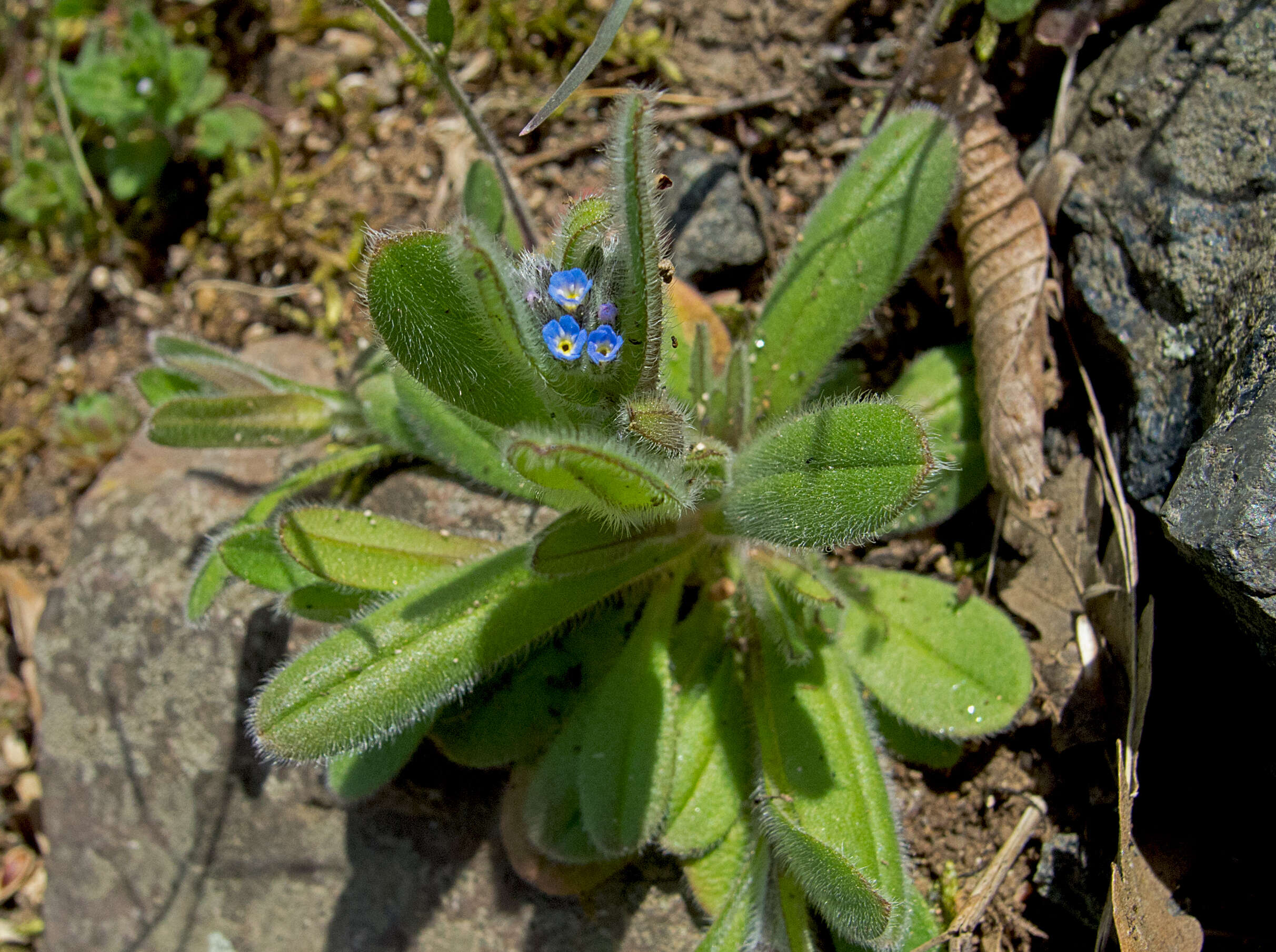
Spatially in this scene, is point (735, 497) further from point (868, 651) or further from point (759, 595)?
point (868, 651)

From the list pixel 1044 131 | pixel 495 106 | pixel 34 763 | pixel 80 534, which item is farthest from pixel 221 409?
pixel 1044 131

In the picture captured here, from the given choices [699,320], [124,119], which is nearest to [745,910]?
[699,320]

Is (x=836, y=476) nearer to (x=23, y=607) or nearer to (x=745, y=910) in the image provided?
(x=745, y=910)

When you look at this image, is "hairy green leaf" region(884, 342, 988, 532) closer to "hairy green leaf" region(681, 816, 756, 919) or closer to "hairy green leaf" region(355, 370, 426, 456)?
"hairy green leaf" region(681, 816, 756, 919)

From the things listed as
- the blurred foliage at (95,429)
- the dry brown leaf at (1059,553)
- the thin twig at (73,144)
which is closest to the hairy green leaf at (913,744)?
the dry brown leaf at (1059,553)

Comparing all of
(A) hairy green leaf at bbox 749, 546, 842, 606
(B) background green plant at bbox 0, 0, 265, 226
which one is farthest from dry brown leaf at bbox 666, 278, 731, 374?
(B) background green plant at bbox 0, 0, 265, 226
